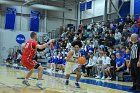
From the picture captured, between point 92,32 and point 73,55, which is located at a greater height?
point 92,32

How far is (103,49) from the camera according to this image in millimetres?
17109

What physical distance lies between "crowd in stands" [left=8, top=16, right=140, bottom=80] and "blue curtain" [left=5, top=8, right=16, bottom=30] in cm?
737

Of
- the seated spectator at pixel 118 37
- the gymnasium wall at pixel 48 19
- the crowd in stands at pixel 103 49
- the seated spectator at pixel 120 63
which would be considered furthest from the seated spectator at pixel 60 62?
the gymnasium wall at pixel 48 19

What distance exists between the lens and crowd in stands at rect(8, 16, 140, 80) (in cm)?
1417

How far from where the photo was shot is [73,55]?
394 inches

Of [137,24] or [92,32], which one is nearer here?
[137,24]

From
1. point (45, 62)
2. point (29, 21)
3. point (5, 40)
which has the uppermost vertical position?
point (29, 21)

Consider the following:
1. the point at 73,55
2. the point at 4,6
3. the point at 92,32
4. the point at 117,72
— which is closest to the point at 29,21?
the point at 4,6

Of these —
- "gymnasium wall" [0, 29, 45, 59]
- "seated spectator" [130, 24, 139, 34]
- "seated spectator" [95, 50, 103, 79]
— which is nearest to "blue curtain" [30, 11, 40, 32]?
"gymnasium wall" [0, 29, 45, 59]

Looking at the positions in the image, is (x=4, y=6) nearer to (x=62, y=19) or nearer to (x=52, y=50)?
(x=62, y=19)

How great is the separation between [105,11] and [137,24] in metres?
9.42

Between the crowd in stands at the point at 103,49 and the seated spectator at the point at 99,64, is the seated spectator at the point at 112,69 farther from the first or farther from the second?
the seated spectator at the point at 99,64

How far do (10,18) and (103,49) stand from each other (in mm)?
16514

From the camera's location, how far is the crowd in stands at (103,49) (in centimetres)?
1417
